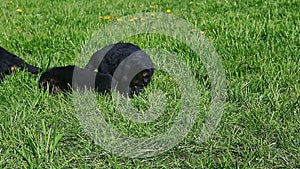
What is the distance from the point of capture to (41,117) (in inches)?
98.7

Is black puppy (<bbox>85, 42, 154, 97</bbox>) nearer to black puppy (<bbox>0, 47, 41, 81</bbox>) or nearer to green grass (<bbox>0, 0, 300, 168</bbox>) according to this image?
green grass (<bbox>0, 0, 300, 168</bbox>)

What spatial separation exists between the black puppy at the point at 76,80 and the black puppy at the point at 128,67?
0.08m

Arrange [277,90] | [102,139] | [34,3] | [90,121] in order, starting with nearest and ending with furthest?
[102,139], [90,121], [277,90], [34,3]

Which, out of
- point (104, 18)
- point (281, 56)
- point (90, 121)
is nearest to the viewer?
point (90, 121)

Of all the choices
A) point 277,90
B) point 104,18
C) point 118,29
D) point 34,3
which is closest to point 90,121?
point 277,90

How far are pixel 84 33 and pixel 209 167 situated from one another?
2624mm

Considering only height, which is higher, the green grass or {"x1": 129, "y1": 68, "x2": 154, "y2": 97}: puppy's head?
{"x1": 129, "y1": 68, "x2": 154, "y2": 97}: puppy's head

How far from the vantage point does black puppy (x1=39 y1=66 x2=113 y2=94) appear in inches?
108

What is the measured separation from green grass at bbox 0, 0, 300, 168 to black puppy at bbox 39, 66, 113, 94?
0.25ft

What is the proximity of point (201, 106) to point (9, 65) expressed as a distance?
1384 mm

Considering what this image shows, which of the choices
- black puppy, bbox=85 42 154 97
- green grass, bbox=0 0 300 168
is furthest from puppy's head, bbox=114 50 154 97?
green grass, bbox=0 0 300 168

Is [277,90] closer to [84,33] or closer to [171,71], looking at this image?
[171,71]

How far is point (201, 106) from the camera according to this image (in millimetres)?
2611

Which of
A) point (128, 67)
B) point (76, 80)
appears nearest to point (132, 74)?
point (128, 67)
